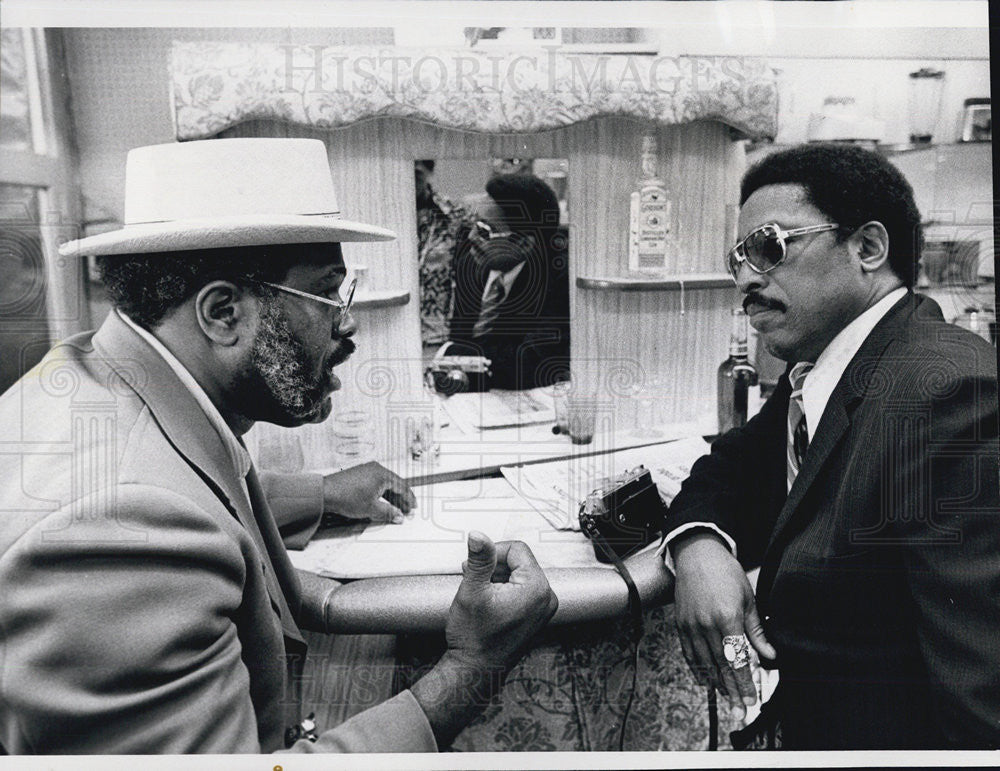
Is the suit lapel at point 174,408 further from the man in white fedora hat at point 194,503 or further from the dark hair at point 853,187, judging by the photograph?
the dark hair at point 853,187

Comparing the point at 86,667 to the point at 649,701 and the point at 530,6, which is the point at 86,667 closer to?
the point at 649,701

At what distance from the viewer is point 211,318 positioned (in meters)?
1.38

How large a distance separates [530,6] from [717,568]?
120 cm

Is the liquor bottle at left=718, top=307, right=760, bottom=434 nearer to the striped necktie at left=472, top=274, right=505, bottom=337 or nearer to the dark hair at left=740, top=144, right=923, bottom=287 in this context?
the dark hair at left=740, top=144, right=923, bottom=287

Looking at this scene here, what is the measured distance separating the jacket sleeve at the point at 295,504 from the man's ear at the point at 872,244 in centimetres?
119

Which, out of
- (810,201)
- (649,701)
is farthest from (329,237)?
(649,701)

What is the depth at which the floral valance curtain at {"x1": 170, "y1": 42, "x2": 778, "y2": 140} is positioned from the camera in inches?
59.2

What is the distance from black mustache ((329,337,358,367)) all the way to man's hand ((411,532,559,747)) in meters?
0.44

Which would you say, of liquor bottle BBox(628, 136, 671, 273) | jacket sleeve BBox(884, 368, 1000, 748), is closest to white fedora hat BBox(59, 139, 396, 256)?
liquor bottle BBox(628, 136, 671, 273)

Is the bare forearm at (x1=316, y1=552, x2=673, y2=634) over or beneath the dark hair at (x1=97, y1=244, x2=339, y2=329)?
beneath

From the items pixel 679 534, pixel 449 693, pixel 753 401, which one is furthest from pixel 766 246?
pixel 449 693

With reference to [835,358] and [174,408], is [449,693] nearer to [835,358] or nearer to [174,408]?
[174,408]

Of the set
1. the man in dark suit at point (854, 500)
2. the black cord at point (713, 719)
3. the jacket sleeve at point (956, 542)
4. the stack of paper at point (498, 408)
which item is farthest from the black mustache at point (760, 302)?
the black cord at point (713, 719)

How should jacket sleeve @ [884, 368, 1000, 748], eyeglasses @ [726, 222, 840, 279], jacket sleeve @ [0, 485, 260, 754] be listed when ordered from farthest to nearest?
eyeglasses @ [726, 222, 840, 279], jacket sleeve @ [884, 368, 1000, 748], jacket sleeve @ [0, 485, 260, 754]
